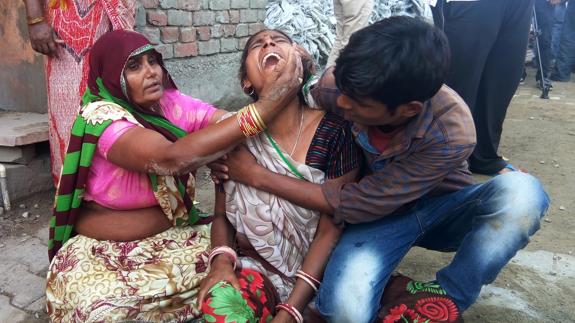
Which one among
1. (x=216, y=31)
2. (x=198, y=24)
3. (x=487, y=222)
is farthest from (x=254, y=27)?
(x=487, y=222)

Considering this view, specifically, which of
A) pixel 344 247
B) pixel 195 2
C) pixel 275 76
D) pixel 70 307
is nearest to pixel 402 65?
pixel 275 76

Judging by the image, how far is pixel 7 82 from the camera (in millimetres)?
3830

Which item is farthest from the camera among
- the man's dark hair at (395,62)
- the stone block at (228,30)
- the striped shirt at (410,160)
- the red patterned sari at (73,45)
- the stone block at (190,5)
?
the stone block at (228,30)

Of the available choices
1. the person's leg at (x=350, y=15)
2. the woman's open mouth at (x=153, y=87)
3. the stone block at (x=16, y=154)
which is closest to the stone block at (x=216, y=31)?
the person's leg at (x=350, y=15)

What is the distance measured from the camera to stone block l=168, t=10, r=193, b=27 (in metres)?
3.90

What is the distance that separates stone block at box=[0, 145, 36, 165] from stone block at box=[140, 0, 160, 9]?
1287mm

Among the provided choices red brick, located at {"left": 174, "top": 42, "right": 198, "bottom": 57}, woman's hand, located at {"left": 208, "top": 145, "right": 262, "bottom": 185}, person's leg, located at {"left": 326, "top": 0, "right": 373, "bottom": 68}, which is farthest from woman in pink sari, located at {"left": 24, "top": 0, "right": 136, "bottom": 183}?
person's leg, located at {"left": 326, "top": 0, "right": 373, "bottom": 68}

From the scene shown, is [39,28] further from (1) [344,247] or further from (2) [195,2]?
(1) [344,247]

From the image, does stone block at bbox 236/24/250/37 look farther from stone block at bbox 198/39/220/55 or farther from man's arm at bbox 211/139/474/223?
man's arm at bbox 211/139/474/223

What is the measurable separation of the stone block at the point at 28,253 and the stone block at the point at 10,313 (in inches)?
11.1

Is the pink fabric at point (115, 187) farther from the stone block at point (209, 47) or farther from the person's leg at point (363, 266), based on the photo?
the stone block at point (209, 47)

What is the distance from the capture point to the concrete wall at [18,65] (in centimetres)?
362

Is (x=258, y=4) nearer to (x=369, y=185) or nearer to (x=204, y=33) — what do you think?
(x=204, y=33)

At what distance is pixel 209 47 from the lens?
4.43 m
